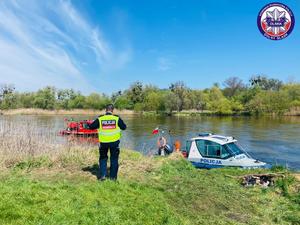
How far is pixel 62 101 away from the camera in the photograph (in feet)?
328

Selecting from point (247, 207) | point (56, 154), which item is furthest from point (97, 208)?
point (56, 154)

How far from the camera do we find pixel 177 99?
85938mm

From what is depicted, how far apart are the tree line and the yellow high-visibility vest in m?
70.0

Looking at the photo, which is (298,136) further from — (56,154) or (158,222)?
(158,222)

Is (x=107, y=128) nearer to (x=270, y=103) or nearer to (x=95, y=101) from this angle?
(x=270, y=103)

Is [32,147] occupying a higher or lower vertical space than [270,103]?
lower

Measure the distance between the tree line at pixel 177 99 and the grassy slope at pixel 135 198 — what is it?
6911 cm

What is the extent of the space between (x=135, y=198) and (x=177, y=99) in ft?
262

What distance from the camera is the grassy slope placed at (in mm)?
5508

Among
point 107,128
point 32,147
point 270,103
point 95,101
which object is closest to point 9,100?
point 95,101

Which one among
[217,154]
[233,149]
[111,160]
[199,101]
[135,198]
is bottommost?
[217,154]

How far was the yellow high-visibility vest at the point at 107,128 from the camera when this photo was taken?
8.37m

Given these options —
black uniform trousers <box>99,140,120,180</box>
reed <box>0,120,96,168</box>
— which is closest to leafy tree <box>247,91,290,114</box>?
reed <box>0,120,96,168</box>

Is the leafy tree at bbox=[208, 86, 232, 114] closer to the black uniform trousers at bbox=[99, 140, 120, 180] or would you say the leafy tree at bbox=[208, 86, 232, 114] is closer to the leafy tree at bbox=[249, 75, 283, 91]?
the leafy tree at bbox=[249, 75, 283, 91]
